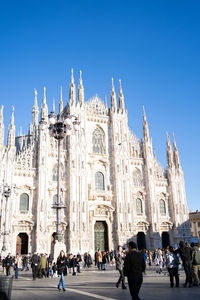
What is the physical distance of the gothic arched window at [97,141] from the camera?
37.2m

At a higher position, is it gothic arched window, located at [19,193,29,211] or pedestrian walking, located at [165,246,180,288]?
gothic arched window, located at [19,193,29,211]

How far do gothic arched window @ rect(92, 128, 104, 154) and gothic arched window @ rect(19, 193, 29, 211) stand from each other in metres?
10.5

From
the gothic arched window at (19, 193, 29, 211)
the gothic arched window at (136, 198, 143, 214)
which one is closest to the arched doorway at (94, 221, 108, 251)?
the gothic arched window at (136, 198, 143, 214)

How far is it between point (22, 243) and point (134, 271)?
26435 millimetres

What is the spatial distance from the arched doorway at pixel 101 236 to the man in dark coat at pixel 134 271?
2831 cm

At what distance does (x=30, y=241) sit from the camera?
29.9 m

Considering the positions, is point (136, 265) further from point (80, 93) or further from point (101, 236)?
point (80, 93)

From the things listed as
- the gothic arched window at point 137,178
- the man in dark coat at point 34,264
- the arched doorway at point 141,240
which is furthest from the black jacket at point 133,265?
the gothic arched window at point 137,178

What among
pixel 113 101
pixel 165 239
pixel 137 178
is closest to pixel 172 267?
pixel 137 178

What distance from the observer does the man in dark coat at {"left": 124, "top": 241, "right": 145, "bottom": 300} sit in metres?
6.16

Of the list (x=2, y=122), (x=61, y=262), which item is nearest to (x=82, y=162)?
(x=2, y=122)

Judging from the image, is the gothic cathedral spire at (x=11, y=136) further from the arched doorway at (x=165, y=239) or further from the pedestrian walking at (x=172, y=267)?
the pedestrian walking at (x=172, y=267)

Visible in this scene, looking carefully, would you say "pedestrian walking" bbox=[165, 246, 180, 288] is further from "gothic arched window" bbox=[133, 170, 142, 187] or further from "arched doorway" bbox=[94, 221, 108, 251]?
"gothic arched window" bbox=[133, 170, 142, 187]

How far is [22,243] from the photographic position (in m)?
30.2
